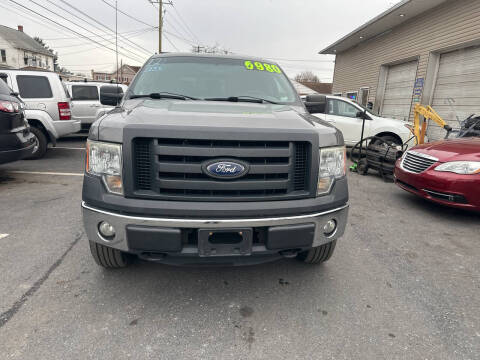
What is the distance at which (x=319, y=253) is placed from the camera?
2.49m

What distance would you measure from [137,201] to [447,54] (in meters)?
12.1

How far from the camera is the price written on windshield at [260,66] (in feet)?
11.1

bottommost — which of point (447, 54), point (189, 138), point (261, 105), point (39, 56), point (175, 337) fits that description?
point (175, 337)

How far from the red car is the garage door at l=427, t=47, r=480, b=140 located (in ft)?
19.3

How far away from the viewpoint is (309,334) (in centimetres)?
193

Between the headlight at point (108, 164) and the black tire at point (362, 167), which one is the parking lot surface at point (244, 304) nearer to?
the headlight at point (108, 164)

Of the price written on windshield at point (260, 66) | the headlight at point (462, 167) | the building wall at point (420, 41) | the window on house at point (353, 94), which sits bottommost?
the headlight at point (462, 167)

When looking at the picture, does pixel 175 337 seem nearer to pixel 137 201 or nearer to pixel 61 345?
pixel 61 345

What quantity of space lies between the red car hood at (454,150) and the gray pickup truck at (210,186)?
9.75 feet

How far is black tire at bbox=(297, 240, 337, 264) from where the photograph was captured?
2.45 m

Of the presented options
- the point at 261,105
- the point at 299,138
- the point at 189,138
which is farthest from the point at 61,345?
the point at 261,105

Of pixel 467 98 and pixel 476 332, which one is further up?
pixel 467 98

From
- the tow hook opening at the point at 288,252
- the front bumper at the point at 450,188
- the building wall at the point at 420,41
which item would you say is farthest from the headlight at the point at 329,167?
the building wall at the point at 420,41

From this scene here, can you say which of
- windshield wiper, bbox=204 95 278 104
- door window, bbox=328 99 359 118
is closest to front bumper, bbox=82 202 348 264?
windshield wiper, bbox=204 95 278 104
